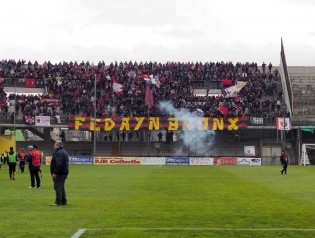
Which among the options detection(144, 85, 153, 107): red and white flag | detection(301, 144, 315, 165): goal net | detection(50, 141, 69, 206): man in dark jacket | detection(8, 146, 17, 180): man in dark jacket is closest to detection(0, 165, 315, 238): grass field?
detection(50, 141, 69, 206): man in dark jacket

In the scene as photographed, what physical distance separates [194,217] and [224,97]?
67630mm

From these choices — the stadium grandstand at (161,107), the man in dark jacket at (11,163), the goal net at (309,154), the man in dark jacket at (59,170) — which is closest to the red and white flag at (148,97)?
the stadium grandstand at (161,107)

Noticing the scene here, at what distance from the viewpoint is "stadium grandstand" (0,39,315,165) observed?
270ft

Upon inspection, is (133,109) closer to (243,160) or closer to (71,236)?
(243,160)

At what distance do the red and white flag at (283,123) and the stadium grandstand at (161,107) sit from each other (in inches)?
5.9

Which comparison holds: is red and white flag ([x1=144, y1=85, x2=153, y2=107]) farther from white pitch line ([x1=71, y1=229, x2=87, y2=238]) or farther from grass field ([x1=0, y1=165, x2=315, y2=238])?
white pitch line ([x1=71, y1=229, x2=87, y2=238])

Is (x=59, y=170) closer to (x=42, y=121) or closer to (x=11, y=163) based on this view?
(x=11, y=163)

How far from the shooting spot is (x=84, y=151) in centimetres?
8669

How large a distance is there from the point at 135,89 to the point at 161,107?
4.05m

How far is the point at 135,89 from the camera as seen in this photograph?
86.7m

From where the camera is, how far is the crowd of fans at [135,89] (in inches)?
3322

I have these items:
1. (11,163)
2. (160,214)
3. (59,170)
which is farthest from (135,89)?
(160,214)

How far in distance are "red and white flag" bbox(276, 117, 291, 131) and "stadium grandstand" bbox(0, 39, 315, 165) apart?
0.49 feet

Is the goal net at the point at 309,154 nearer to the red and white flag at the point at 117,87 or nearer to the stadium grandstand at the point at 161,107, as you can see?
the stadium grandstand at the point at 161,107
